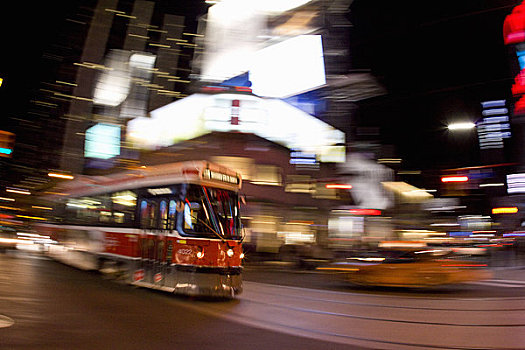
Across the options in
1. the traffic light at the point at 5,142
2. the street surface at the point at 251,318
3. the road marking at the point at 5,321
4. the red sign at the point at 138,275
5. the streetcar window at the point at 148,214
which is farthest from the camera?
the red sign at the point at 138,275

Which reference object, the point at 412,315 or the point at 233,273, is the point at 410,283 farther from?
the point at 233,273

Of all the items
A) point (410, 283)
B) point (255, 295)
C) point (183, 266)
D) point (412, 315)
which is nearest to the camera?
point (412, 315)

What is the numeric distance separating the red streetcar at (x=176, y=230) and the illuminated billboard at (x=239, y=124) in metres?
18.7

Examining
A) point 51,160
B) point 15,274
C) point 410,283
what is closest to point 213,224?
point 410,283

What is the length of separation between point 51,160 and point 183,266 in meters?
48.3

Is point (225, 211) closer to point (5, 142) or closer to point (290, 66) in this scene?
point (5, 142)

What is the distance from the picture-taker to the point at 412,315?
30.6 feet

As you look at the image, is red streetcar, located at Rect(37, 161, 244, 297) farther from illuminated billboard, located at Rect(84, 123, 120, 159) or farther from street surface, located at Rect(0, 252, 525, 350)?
illuminated billboard, located at Rect(84, 123, 120, 159)

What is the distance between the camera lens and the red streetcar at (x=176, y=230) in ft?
33.3

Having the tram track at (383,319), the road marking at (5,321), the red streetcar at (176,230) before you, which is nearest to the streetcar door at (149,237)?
the red streetcar at (176,230)

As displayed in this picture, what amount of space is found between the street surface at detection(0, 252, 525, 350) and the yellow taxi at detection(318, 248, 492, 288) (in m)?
0.40

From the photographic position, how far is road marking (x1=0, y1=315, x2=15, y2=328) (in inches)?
262

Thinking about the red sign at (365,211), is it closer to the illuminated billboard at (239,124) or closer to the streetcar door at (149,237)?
the illuminated billboard at (239,124)

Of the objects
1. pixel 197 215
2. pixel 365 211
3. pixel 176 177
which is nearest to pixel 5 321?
pixel 197 215
